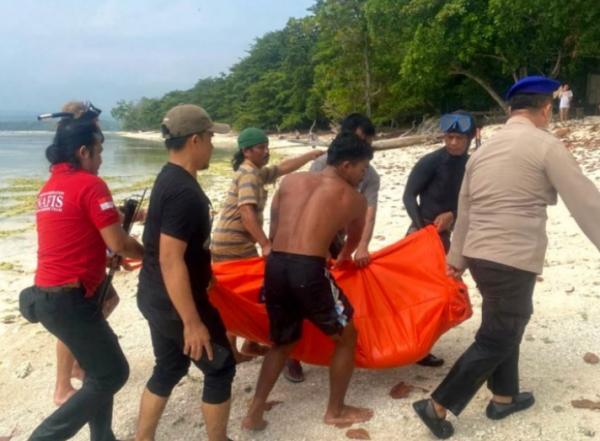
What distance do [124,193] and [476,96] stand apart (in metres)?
21.4

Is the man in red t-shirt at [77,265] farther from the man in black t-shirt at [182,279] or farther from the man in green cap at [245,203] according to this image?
the man in green cap at [245,203]

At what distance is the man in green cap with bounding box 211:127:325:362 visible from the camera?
397 centimetres

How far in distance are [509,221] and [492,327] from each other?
2.00 feet

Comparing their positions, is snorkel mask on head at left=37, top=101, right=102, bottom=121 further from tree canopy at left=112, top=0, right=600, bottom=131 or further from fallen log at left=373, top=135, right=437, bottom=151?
→ fallen log at left=373, top=135, right=437, bottom=151

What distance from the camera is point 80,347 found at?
9.38 feet

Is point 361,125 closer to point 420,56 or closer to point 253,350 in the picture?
point 253,350

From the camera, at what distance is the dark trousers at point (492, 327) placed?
3000 mm

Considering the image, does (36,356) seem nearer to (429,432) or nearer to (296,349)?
(296,349)

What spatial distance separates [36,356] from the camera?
484 cm

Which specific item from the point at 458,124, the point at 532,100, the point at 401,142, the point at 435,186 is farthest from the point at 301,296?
the point at 401,142

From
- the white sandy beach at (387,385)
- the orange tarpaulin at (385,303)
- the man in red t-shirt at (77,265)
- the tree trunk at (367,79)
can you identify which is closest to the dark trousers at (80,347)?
the man in red t-shirt at (77,265)

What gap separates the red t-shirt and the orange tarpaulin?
2.89 ft

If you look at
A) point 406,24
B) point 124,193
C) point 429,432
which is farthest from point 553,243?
point 406,24

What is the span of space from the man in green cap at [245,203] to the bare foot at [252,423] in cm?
88
